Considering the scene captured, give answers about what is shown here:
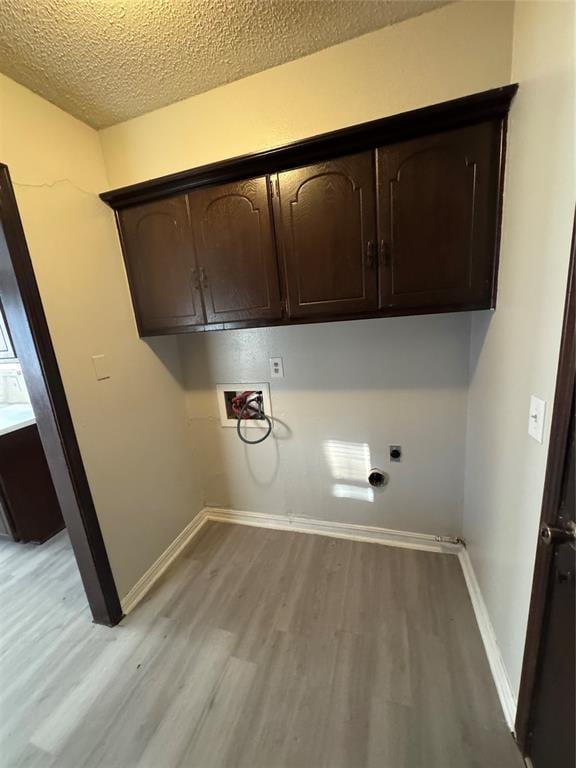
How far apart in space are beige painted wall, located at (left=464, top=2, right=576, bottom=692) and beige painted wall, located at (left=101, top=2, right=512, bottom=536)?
9.5 inches

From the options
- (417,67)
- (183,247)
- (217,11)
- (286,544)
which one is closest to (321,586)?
(286,544)

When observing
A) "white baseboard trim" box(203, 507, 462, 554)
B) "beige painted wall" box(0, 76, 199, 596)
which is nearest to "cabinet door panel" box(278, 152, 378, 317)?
"beige painted wall" box(0, 76, 199, 596)

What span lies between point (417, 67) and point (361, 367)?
1.30 m

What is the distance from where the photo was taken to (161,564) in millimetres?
1896

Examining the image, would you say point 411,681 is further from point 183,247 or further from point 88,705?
point 183,247

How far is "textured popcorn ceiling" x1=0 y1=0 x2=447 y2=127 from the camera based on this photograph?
1043mm

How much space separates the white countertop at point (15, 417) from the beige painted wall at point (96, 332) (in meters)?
0.94

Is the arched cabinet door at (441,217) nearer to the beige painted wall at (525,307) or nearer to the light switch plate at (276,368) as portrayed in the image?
the beige painted wall at (525,307)

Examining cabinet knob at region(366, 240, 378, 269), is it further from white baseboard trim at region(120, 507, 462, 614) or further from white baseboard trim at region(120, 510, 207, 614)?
white baseboard trim at region(120, 510, 207, 614)

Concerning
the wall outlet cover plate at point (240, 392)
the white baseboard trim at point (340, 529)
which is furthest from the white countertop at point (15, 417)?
the white baseboard trim at point (340, 529)

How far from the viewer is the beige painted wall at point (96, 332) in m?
1.29

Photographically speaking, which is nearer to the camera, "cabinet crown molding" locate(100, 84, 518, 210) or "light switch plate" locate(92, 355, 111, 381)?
"cabinet crown molding" locate(100, 84, 518, 210)

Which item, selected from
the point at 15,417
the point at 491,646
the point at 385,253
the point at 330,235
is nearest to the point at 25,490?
the point at 15,417

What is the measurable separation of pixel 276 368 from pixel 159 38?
150 cm
